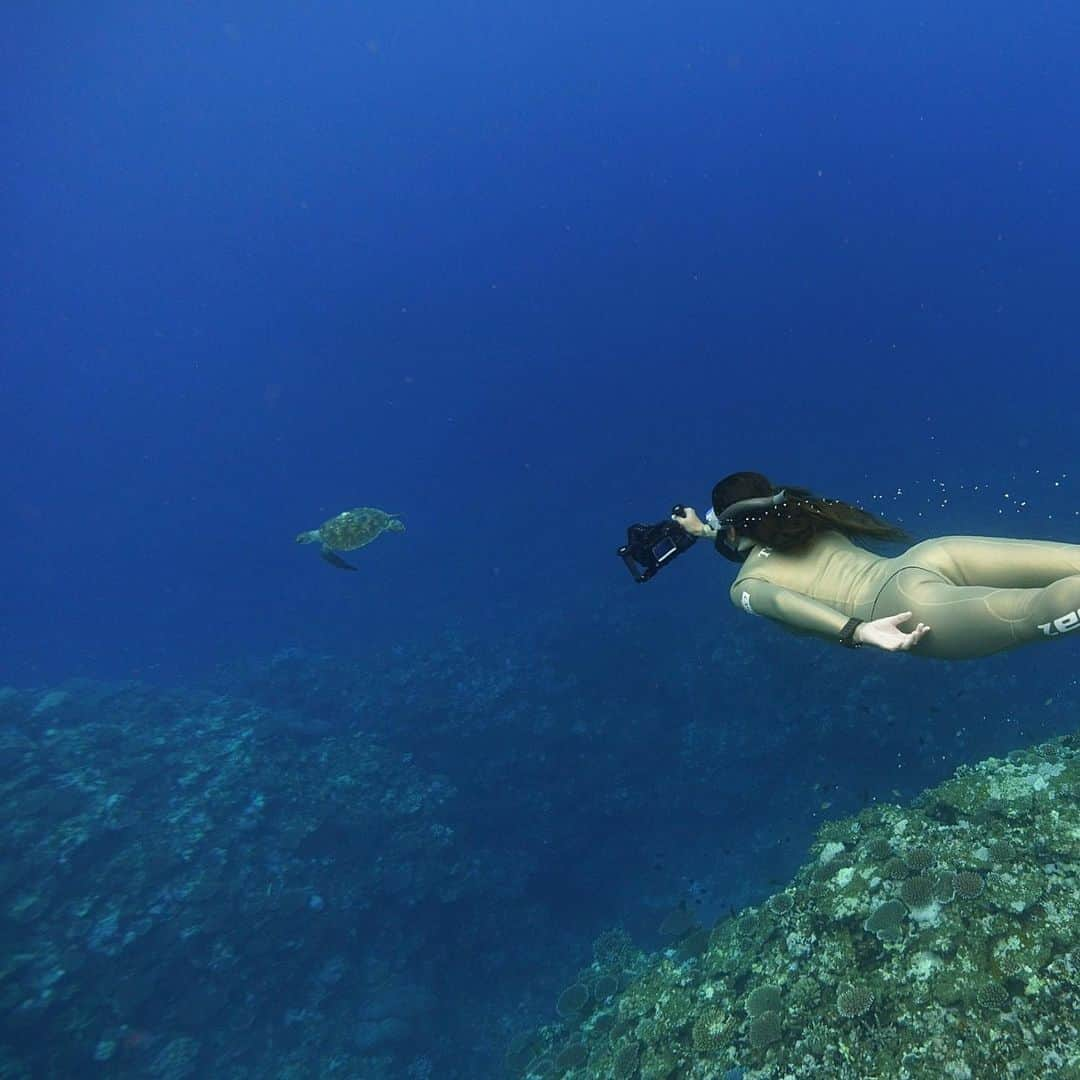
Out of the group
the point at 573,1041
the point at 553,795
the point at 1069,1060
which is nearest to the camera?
the point at 1069,1060

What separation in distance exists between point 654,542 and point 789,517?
3.08 ft

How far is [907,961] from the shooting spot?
644 cm

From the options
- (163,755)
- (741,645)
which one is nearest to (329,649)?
(163,755)

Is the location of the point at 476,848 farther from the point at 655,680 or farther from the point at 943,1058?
the point at 943,1058

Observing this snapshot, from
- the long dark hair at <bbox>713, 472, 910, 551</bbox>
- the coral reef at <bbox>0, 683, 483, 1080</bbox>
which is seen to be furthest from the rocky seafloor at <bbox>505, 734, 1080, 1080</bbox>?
the coral reef at <bbox>0, 683, 483, 1080</bbox>

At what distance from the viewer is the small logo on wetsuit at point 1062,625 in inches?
124

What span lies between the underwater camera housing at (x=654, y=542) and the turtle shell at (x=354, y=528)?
1378cm

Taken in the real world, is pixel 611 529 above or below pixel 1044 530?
above

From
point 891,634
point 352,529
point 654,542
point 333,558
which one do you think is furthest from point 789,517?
point 352,529

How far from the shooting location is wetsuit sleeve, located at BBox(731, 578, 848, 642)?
11.9 feet

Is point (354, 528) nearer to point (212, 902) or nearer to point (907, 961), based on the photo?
point (212, 902)

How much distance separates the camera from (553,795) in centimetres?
1944

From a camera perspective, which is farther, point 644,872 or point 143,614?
point 143,614

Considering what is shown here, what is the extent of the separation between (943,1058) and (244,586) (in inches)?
3551
